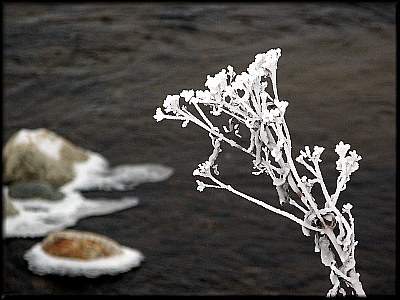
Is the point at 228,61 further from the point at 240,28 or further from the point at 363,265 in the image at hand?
the point at 363,265

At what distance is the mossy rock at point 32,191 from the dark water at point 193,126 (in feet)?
1.56

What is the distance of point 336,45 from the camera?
7.32 metres

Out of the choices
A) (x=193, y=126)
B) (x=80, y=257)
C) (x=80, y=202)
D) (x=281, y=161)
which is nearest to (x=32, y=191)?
(x=80, y=202)

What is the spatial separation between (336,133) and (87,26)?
306 cm

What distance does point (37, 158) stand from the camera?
6.20 m

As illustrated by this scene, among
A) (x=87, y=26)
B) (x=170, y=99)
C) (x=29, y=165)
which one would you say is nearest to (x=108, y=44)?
(x=87, y=26)

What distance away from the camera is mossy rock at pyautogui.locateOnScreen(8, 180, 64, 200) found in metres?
6.03

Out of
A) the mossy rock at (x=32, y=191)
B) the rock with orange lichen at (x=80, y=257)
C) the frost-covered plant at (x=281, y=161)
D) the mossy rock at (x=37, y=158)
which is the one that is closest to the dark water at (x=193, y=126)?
the rock with orange lichen at (x=80, y=257)

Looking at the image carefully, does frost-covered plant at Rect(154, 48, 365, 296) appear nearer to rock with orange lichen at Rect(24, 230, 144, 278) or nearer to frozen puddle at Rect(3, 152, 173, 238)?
rock with orange lichen at Rect(24, 230, 144, 278)

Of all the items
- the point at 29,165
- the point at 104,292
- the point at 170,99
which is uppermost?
the point at 170,99

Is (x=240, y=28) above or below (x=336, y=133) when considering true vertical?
above

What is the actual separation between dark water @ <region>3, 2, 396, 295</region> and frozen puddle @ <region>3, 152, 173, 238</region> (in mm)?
107

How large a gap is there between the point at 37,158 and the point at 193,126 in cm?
142

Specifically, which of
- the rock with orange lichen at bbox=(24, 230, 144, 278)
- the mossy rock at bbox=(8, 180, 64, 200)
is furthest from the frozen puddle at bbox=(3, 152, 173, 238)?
the rock with orange lichen at bbox=(24, 230, 144, 278)
